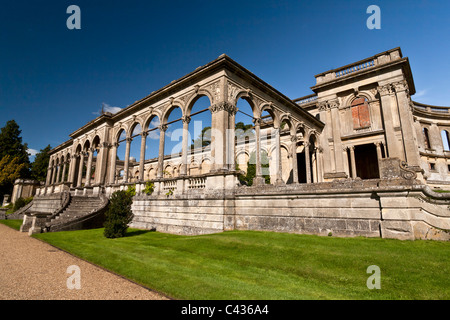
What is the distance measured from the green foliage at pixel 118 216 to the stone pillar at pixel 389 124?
18.8 m

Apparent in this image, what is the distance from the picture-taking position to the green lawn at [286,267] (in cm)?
384

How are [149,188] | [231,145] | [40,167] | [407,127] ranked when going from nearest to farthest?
[231,145], [149,188], [407,127], [40,167]

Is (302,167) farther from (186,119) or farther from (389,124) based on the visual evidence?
(186,119)

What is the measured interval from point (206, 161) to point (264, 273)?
2546cm

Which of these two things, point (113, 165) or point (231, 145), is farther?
point (113, 165)

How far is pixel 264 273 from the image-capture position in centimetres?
493

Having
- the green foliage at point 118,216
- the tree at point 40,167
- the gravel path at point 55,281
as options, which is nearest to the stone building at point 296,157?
the green foliage at point 118,216

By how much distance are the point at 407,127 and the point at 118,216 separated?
801 inches

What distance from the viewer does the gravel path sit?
3964mm

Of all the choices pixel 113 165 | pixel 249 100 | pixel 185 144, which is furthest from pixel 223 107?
pixel 113 165

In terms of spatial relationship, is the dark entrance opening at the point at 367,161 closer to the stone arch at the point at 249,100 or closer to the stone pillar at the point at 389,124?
the stone pillar at the point at 389,124

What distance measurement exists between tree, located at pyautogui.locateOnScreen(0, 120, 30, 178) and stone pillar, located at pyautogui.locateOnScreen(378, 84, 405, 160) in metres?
51.4

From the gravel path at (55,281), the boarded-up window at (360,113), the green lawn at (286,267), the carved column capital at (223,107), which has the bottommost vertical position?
the gravel path at (55,281)

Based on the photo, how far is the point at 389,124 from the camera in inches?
707
